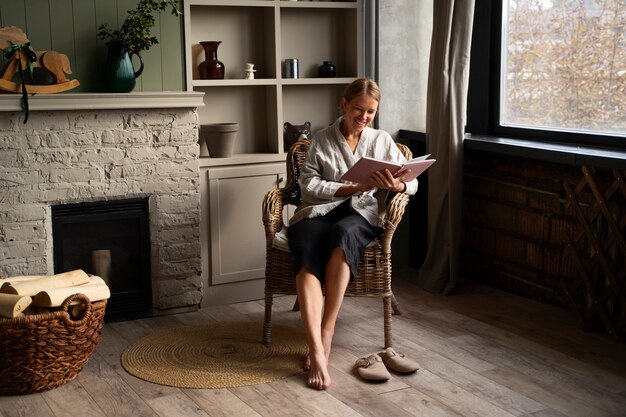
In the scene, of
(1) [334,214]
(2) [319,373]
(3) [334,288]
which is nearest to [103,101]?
Result: (1) [334,214]

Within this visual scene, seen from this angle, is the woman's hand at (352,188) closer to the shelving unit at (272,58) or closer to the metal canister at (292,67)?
the shelving unit at (272,58)

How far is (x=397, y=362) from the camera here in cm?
334

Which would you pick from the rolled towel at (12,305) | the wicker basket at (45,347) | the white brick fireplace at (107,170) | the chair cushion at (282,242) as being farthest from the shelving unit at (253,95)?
the rolled towel at (12,305)

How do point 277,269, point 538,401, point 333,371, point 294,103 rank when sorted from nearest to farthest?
point 538,401 < point 333,371 < point 277,269 < point 294,103

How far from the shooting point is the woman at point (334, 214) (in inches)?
133

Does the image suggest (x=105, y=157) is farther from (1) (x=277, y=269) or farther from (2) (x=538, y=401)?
(2) (x=538, y=401)

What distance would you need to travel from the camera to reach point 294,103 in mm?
4766

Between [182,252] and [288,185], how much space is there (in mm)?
682

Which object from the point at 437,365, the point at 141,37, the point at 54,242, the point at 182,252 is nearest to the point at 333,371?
the point at 437,365

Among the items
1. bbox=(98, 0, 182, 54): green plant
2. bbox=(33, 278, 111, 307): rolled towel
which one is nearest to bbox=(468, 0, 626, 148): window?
bbox=(98, 0, 182, 54): green plant

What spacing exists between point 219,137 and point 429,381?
1.76 meters

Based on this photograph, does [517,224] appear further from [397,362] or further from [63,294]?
[63,294]

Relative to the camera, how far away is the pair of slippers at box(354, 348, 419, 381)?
10.6 feet

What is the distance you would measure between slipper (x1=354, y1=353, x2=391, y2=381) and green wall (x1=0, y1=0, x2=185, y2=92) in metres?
1.72
